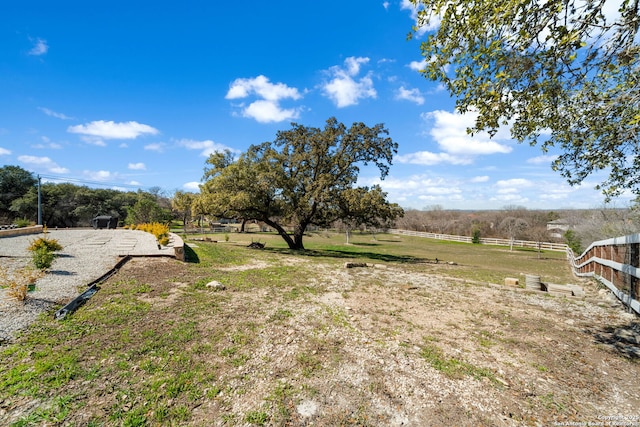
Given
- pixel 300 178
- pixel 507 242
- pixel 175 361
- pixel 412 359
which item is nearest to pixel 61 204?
pixel 300 178

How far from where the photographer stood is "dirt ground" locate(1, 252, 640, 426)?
2.49 meters

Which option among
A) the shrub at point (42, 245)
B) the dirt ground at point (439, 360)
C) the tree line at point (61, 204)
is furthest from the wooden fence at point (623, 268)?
the tree line at point (61, 204)

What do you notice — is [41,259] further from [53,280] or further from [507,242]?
[507,242]

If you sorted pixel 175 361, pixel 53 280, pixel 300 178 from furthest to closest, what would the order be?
1. pixel 300 178
2. pixel 53 280
3. pixel 175 361

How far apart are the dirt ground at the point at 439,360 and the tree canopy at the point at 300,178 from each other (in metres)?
10.2

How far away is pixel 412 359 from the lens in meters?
3.42

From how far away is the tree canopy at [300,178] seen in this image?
52.1 feet

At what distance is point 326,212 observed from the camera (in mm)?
16859

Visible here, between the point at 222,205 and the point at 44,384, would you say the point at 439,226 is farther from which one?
the point at 44,384

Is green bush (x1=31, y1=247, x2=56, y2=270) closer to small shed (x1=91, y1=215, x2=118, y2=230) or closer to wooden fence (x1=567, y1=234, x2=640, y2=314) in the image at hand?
wooden fence (x1=567, y1=234, x2=640, y2=314)

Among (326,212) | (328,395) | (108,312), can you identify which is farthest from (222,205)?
(328,395)

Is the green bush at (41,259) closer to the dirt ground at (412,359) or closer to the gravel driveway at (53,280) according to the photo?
the gravel driveway at (53,280)

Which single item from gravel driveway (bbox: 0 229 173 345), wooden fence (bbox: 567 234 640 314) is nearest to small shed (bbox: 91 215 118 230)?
gravel driveway (bbox: 0 229 173 345)

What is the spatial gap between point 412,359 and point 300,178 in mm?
14912
